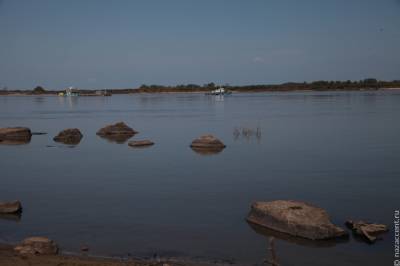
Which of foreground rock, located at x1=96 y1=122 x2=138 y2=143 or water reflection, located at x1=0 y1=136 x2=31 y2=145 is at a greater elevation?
foreground rock, located at x1=96 y1=122 x2=138 y2=143

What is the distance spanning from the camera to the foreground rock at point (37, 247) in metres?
11.7

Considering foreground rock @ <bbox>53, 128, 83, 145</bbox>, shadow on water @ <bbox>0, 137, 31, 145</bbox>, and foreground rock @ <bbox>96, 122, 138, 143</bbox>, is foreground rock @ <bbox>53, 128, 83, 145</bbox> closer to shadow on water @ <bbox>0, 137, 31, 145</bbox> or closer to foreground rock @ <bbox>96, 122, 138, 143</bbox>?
shadow on water @ <bbox>0, 137, 31, 145</bbox>

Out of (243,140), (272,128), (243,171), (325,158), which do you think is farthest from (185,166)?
(272,128)

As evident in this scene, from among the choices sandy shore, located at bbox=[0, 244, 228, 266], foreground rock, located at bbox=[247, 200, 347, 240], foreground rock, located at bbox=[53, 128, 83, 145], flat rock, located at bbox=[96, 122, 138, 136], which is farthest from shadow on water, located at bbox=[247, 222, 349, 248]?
flat rock, located at bbox=[96, 122, 138, 136]

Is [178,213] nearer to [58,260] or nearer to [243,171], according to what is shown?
[58,260]

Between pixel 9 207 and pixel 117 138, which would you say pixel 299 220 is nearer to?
pixel 9 207

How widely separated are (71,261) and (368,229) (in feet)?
25.0

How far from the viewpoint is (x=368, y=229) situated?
13516 millimetres

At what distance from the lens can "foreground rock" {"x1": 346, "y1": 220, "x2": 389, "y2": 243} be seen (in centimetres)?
1312

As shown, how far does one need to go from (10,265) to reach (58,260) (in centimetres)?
101

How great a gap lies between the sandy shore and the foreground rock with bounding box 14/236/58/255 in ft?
0.65

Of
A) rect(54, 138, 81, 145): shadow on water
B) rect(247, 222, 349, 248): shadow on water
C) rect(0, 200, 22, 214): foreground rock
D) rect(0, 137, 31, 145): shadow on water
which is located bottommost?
rect(0, 137, 31, 145): shadow on water

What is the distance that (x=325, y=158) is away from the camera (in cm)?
2692

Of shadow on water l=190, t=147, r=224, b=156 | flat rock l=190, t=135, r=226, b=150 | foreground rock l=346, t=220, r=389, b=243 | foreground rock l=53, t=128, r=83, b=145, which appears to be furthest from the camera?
foreground rock l=53, t=128, r=83, b=145
